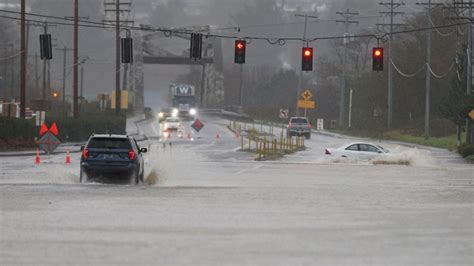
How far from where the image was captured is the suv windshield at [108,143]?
29391 mm

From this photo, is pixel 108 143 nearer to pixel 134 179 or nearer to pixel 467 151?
pixel 134 179

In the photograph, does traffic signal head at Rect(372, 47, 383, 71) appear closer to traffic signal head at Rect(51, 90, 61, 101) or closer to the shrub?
the shrub

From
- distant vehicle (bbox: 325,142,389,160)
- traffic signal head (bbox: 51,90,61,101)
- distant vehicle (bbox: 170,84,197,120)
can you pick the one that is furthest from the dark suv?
distant vehicle (bbox: 170,84,197,120)

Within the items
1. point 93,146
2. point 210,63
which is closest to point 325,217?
point 93,146

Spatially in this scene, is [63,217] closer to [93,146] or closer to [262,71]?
[93,146]

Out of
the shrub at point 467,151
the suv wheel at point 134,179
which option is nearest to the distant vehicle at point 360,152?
the shrub at point 467,151

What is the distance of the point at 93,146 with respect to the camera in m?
29.4

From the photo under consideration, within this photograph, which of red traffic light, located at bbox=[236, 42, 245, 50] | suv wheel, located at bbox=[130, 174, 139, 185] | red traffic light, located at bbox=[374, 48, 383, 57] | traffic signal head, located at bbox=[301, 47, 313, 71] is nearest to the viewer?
suv wheel, located at bbox=[130, 174, 139, 185]

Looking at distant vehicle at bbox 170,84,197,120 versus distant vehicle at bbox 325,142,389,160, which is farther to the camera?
distant vehicle at bbox 170,84,197,120

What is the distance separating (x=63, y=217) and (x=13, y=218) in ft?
3.28

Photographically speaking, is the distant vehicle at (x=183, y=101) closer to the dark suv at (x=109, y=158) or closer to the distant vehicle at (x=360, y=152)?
the distant vehicle at (x=360, y=152)

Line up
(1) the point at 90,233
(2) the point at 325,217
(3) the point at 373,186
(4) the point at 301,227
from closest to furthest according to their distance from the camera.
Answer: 1. (1) the point at 90,233
2. (4) the point at 301,227
3. (2) the point at 325,217
4. (3) the point at 373,186

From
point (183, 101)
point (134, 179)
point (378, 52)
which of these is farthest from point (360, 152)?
point (183, 101)

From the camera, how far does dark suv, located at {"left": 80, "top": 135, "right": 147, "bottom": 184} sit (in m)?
29.3
